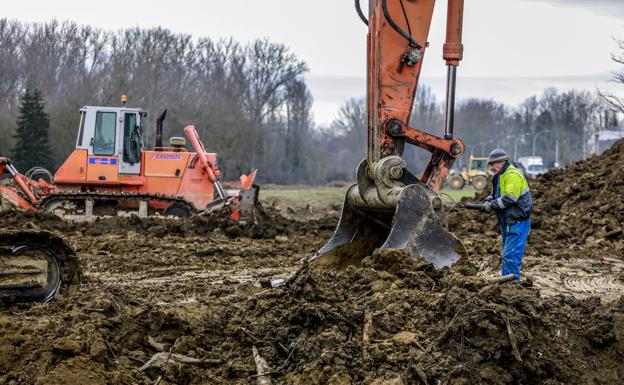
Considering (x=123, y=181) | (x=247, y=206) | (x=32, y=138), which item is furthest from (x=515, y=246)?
(x=32, y=138)

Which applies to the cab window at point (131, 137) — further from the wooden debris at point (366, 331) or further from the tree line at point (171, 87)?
the tree line at point (171, 87)

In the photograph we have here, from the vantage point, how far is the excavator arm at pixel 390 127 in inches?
336

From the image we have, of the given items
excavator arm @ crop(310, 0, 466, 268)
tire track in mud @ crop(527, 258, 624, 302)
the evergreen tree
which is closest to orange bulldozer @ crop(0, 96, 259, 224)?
tire track in mud @ crop(527, 258, 624, 302)

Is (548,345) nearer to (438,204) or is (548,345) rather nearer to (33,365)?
(438,204)

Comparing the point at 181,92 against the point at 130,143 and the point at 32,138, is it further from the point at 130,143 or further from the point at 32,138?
the point at 130,143

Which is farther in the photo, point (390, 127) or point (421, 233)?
point (390, 127)

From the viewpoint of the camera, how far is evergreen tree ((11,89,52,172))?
35875 mm

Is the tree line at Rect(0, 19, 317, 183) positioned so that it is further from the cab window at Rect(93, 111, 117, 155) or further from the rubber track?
the rubber track

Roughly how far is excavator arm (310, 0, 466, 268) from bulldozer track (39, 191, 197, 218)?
766 cm

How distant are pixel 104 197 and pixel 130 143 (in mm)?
1205

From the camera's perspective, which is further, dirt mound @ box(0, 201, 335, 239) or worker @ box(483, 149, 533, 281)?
dirt mound @ box(0, 201, 335, 239)

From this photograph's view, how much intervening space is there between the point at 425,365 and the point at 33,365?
251 cm

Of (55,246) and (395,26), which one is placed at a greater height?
(395,26)

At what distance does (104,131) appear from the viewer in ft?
52.3
